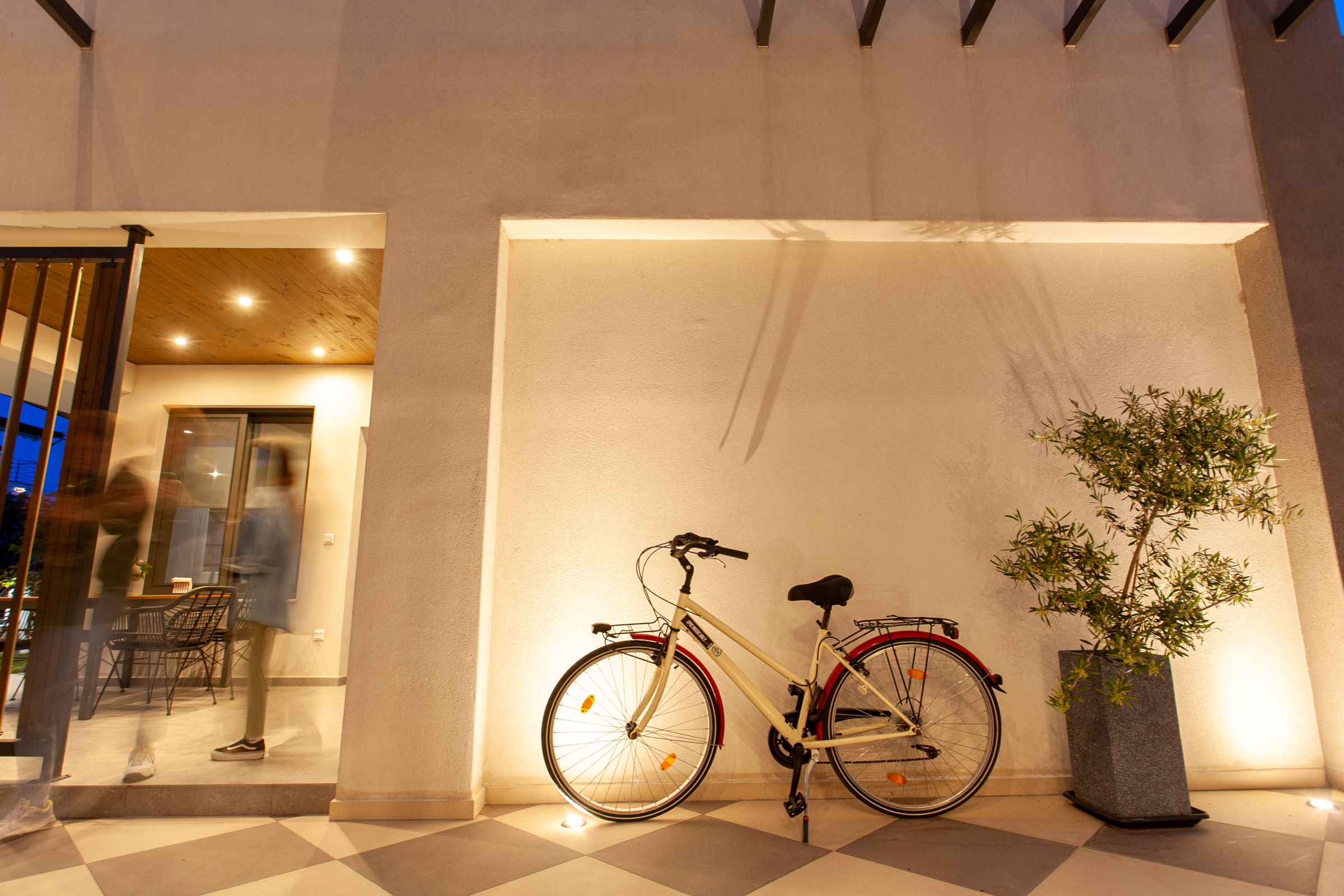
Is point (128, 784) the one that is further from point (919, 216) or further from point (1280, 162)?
point (1280, 162)

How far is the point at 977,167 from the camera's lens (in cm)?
298

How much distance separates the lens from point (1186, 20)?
9.91ft

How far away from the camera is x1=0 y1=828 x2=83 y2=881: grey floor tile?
2.03 meters

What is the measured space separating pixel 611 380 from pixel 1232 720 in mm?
3025

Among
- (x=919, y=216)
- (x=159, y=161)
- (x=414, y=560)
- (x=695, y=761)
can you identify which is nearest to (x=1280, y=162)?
(x=919, y=216)

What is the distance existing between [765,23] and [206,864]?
150 inches

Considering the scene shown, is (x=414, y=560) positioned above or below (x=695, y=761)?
above

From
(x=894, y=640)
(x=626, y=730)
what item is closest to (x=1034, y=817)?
(x=894, y=640)

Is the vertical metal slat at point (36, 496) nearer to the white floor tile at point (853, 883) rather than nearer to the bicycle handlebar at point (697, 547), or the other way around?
the bicycle handlebar at point (697, 547)

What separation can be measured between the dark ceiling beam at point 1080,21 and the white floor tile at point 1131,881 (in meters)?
3.32

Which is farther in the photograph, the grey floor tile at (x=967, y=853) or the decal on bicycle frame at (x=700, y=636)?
the decal on bicycle frame at (x=700, y=636)

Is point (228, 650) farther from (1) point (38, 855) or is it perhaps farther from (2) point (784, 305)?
(2) point (784, 305)

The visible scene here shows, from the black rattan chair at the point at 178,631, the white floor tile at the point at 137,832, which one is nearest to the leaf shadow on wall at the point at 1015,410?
the white floor tile at the point at 137,832

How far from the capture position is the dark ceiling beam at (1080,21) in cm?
290
